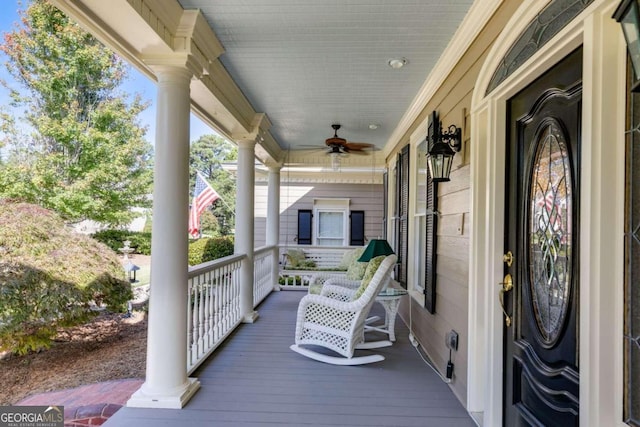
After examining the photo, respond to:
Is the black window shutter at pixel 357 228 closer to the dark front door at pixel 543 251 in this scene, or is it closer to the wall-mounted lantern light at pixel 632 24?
the dark front door at pixel 543 251

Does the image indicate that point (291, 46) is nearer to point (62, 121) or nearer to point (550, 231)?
point (550, 231)

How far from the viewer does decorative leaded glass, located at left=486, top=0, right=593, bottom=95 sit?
4.70 ft

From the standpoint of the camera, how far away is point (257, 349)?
3.57 metres

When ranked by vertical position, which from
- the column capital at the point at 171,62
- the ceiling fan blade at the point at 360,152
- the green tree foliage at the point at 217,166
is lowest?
the column capital at the point at 171,62

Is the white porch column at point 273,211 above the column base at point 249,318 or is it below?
above

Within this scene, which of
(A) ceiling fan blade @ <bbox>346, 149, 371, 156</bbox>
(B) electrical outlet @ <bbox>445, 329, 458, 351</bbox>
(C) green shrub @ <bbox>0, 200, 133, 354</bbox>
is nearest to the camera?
(B) electrical outlet @ <bbox>445, 329, 458, 351</bbox>

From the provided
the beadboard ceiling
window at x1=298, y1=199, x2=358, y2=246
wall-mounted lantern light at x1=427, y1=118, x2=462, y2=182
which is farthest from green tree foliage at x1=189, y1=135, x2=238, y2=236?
wall-mounted lantern light at x1=427, y1=118, x2=462, y2=182

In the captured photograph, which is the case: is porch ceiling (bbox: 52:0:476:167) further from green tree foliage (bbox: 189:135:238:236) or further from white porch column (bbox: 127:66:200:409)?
green tree foliage (bbox: 189:135:238:236)

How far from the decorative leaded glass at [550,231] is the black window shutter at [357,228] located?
7.36m

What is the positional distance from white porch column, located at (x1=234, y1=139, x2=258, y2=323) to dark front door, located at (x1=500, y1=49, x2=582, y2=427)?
10.8 ft

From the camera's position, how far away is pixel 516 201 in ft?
6.57

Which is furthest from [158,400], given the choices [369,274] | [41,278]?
[41,278]

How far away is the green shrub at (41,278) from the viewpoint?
4.12m

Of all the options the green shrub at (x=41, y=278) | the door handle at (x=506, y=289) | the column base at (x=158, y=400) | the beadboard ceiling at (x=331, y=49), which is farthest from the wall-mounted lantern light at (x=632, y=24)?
the green shrub at (x=41, y=278)
